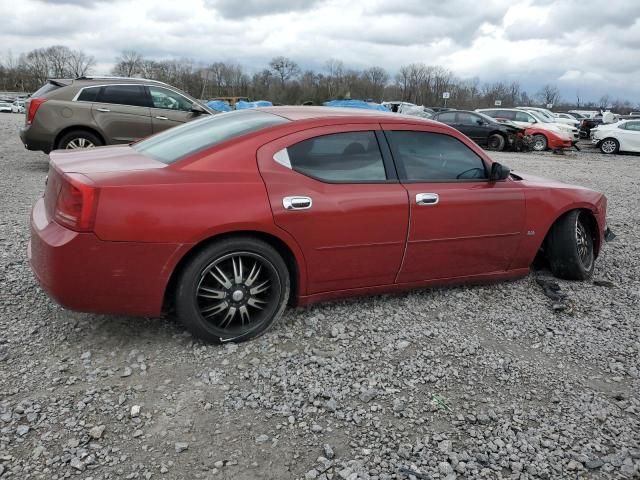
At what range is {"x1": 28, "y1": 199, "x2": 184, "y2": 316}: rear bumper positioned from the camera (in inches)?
112

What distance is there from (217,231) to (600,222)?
3.60m

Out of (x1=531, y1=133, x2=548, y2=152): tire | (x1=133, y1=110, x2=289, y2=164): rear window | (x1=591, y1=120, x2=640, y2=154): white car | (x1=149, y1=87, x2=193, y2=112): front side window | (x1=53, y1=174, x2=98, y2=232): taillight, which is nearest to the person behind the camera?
(x1=53, y1=174, x2=98, y2=232): taillight

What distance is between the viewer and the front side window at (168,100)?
30.3ft

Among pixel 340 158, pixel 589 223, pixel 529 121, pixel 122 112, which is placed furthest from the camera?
pixel 529 121

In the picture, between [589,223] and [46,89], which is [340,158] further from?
[46,89]

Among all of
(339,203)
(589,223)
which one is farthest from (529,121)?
(339,203)

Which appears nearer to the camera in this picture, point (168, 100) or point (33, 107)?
point (33, 107)

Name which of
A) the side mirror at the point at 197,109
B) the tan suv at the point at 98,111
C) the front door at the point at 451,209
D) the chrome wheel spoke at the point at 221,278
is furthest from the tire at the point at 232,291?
the side mirror at the point at 197,109

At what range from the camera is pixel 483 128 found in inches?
720

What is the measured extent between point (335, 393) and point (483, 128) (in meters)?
17.1

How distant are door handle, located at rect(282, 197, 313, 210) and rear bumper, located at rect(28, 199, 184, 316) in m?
0.70

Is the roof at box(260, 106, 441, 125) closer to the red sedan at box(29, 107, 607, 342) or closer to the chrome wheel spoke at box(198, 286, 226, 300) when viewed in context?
the red sedan at box(29, 107, 607, 342)

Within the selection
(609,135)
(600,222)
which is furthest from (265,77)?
(600,222)

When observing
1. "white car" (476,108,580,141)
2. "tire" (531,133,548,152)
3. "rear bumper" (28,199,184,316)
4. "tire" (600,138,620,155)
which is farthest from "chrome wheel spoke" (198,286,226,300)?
"tire" (600,138,620,155)
